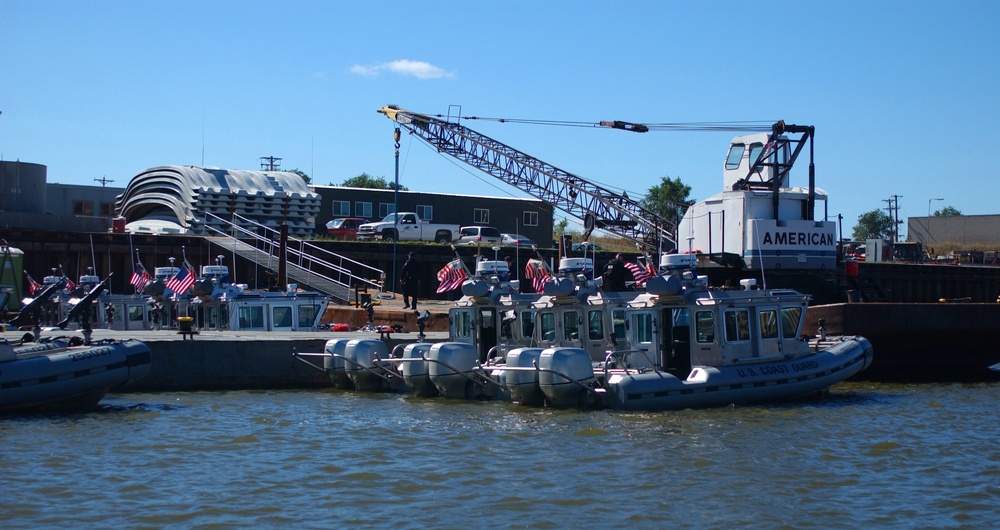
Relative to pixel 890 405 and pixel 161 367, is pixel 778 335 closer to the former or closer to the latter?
pixel 890 405

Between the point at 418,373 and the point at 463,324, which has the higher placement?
the point at 463,324

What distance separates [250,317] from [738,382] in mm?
10872

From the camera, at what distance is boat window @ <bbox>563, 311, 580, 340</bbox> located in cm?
1855

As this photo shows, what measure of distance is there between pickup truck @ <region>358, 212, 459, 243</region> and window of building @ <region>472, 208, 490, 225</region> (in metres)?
→ 4.57

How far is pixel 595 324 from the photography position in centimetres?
1839

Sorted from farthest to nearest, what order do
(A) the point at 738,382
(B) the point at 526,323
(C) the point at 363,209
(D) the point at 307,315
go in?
(C) the point at 363,209 → (D) the point at 307,315 → (B) the point at 526,323 → (A) the point at 738,382

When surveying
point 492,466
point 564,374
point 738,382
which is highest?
point 564,374

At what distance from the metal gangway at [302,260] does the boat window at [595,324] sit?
10762 millimetres

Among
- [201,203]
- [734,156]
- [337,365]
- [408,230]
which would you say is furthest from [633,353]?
[408,230]

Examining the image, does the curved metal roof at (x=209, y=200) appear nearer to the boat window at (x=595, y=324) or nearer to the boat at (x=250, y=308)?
the boat at (x=250, y=308)

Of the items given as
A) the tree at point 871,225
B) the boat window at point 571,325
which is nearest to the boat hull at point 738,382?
the boat window at point 571,325

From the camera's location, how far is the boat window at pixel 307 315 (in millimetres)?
23094

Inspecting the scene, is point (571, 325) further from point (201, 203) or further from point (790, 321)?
point (201, 203)

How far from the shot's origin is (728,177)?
28562mm
